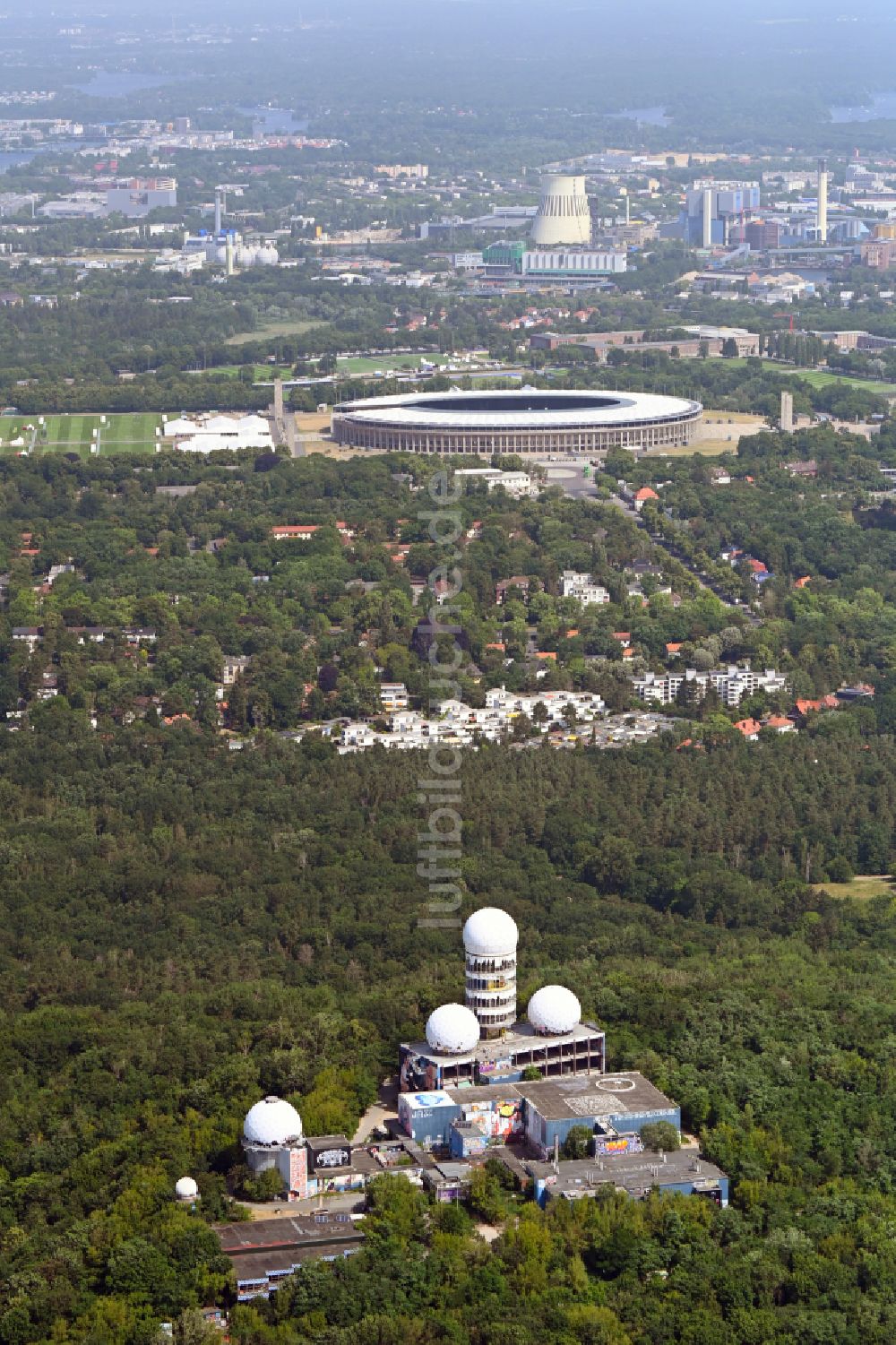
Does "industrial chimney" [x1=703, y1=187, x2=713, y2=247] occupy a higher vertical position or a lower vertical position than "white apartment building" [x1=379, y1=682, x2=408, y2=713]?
lower

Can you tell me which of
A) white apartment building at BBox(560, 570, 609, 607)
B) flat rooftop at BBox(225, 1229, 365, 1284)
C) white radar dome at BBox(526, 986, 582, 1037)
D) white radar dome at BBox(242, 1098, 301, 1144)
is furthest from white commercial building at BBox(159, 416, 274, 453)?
flat rooftop at BBox(225, 1229, 365, 1284)

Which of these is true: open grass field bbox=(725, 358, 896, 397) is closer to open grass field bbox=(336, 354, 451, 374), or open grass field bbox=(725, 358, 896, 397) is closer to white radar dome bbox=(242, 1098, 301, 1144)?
open grass field bbox=(336, 354, 451, 374)

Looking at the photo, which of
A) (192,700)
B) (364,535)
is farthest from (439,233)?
(192,700)

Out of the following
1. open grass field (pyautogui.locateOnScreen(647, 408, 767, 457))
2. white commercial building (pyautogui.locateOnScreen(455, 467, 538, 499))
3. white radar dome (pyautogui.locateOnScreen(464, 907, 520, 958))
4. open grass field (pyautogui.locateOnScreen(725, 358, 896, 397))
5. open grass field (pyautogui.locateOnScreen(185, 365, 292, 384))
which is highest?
white radar dome (pyautogui.locateOnScreen(464, 907, 520, 958))

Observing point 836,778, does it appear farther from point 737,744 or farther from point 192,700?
point 192,700

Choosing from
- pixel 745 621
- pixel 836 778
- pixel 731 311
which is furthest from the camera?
pixel 731 311

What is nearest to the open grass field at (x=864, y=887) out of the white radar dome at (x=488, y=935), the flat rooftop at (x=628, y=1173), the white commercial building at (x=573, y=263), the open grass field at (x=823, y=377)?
the white radar dome at (x=488, y=935)
